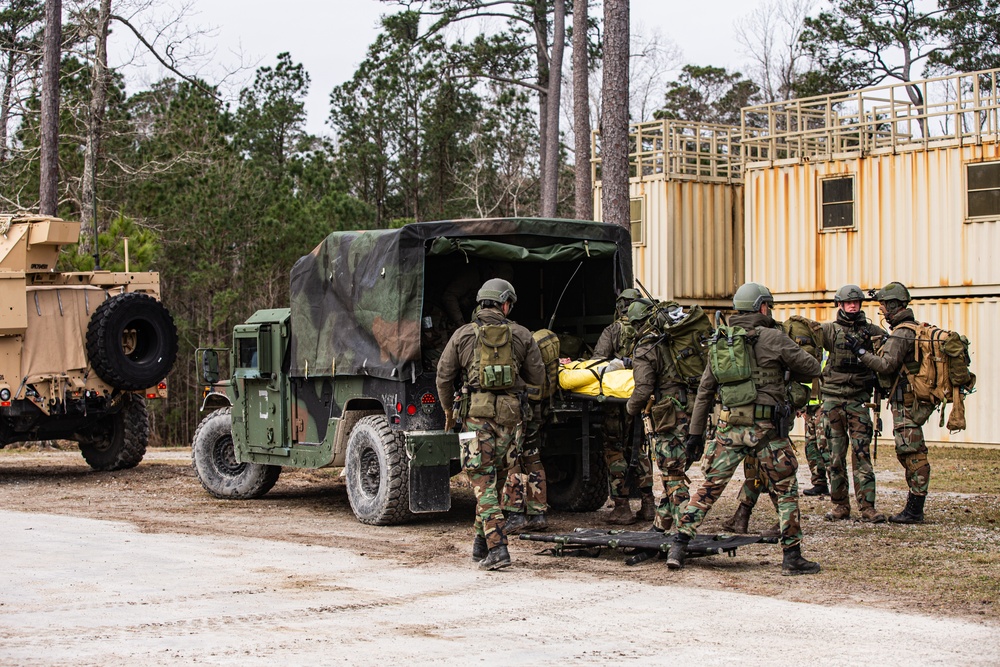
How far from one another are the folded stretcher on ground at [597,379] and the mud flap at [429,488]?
4.15ft

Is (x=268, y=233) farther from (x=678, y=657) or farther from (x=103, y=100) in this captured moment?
(x=678, y=657)

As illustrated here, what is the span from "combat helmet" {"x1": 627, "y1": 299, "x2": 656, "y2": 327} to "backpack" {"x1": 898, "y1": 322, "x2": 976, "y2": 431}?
2.49 metres

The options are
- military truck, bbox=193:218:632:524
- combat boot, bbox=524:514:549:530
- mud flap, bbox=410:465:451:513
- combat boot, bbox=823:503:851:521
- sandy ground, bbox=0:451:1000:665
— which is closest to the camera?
sandy ground, bbox=0:451:1000:665

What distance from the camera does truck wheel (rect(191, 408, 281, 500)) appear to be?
1353 cm

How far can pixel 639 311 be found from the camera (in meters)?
9.98

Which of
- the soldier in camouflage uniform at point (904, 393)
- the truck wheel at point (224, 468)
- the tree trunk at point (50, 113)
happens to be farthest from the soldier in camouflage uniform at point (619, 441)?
the tree trunk at point (50, 113)

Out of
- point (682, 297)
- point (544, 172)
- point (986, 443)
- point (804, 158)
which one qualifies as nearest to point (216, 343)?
point (544, 172)

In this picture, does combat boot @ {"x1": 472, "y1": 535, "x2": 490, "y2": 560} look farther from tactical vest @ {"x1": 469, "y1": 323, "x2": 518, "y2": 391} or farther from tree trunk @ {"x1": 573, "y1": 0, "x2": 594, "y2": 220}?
tree trunk @ {"x1": 573, "y1": 0, "x2": 594, "y2": 220}

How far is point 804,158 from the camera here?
22.6m

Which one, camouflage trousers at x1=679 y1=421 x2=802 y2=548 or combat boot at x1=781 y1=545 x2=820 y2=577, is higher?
camouflage trousers at x1=679 y1=421 x2=802 y2=548

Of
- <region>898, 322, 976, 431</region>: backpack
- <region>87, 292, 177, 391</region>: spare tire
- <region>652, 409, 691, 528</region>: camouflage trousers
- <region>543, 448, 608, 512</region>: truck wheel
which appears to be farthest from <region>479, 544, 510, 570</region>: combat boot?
<region>87, 292, 177, 391</region>: spare tire

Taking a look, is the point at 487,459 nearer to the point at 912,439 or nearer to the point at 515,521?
the point at 515,521

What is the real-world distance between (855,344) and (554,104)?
18830 millimetres

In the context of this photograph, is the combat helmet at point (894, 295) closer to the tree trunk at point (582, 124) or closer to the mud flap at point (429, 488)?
the mud flap at point (429, 488)
